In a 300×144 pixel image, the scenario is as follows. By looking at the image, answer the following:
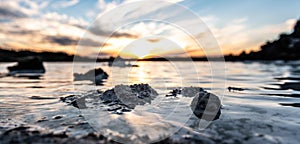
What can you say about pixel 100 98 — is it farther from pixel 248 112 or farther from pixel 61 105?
pixel 248 112

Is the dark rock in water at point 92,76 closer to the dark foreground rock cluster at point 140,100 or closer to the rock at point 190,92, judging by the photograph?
the dark foreground rock cluster at point 140,100

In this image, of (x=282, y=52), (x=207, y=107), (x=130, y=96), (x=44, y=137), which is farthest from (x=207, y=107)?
(x=282, y=52)

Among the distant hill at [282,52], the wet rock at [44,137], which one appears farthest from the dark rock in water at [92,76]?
the distant hill at [282,52]

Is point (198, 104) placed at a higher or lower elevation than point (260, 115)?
higher

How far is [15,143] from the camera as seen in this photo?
3.09 metres

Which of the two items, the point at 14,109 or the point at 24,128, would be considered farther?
the point at 14,109

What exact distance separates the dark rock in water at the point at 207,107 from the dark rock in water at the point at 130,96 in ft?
5.85

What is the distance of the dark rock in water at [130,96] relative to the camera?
20.2ft

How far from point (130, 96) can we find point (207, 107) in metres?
2.52

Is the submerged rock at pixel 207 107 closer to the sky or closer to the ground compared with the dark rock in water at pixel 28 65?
closer to the ground

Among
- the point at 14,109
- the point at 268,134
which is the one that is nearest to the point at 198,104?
the point at 268,134

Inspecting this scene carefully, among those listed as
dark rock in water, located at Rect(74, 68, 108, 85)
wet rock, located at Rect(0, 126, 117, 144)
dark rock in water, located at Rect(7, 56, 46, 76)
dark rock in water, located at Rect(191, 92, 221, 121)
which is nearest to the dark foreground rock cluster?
dark rock in water, located at Rect(191, 92, 221, 121)

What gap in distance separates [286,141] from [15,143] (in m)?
4.30

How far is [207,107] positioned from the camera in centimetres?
488
